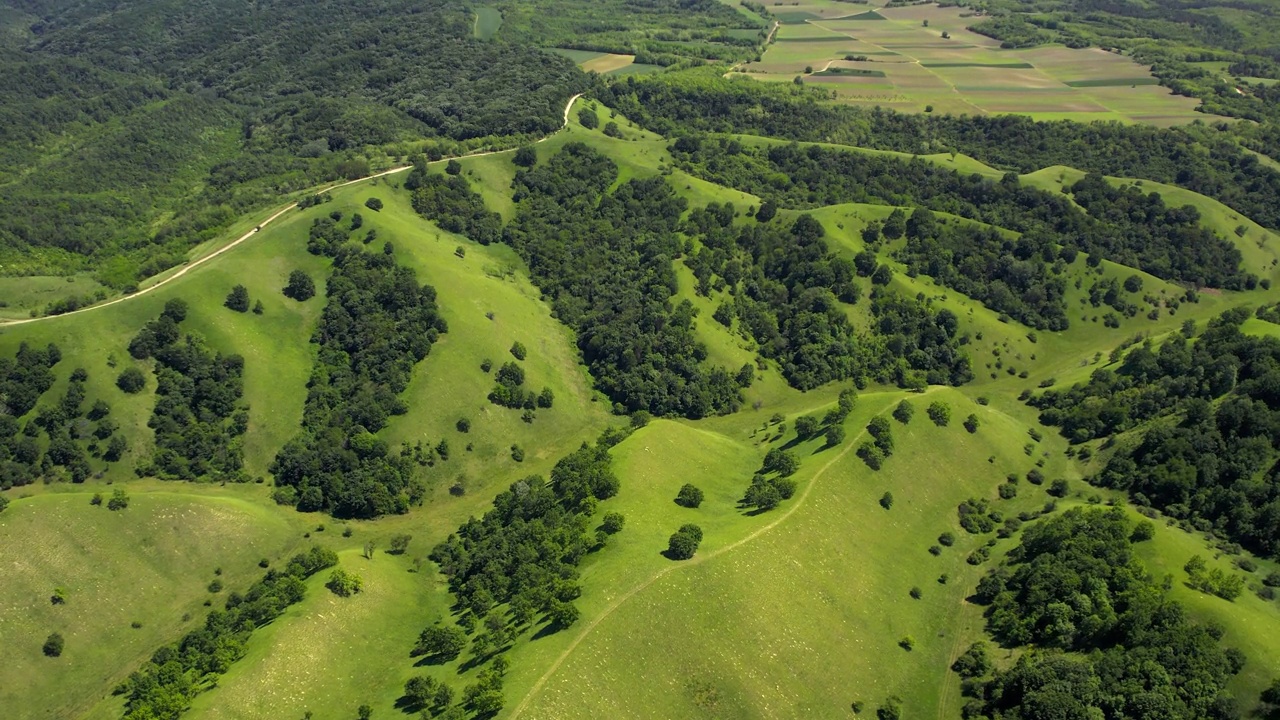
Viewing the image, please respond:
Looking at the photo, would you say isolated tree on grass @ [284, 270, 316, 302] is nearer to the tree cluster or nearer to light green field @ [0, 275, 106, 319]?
light green field @ [0, 275, 106, 319]

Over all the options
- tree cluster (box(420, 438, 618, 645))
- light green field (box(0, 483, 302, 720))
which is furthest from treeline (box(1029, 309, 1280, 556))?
light green field (box(0, 483, 302, 720))

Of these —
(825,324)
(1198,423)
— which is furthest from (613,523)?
(1198,423)

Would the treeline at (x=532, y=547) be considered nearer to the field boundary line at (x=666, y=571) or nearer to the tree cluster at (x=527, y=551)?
the tree cluster at (x=527, y=551)

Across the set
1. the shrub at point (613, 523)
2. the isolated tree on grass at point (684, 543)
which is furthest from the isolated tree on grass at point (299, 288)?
the isolated tree on grass at point (684, 543)

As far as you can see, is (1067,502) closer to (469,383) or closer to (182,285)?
(469,383)

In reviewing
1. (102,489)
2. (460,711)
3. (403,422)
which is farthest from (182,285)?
(460,711)
